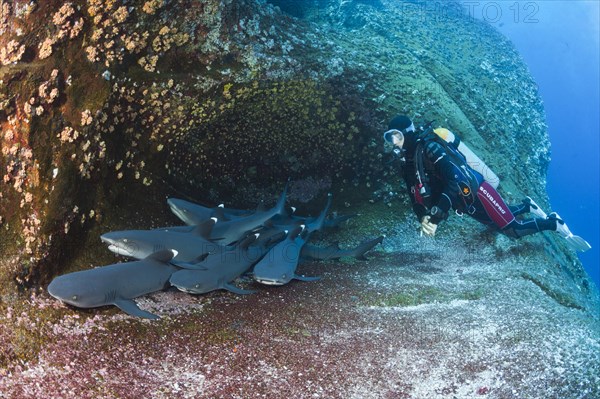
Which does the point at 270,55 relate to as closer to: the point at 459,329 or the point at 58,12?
the point at 58,12

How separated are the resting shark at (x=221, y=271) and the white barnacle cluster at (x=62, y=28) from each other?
2840 millimetres

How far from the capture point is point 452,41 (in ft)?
40.1

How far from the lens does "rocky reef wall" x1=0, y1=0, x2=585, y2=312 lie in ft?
14.5

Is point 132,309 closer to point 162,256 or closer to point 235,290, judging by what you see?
point 162,256

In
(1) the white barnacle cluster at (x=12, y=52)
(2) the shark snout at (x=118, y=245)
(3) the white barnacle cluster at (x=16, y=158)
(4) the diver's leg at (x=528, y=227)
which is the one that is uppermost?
(1) the white barnacle cluster at (x=12, y=52)

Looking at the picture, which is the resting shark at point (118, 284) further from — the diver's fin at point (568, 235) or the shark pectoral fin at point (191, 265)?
the diver's fin at point (568, 235)

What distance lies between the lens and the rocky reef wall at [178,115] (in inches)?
173

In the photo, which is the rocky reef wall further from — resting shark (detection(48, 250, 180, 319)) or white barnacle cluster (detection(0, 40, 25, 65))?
resting shark (detection(48, 250, 180, 319))

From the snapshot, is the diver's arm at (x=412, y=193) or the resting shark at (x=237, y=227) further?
the diver's arm at (x=412, y=193)

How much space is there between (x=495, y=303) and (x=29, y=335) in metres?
4.57

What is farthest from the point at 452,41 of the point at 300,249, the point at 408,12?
the point at 300,249

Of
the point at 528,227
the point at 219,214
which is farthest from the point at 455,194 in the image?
the point at 219,214

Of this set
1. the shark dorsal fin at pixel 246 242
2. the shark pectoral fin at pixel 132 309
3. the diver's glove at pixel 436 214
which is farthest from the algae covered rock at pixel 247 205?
the diver's glove at pixel 436 214

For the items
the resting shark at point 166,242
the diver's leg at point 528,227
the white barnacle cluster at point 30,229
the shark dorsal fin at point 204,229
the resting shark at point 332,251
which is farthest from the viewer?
the diver's leg at point 528,227
